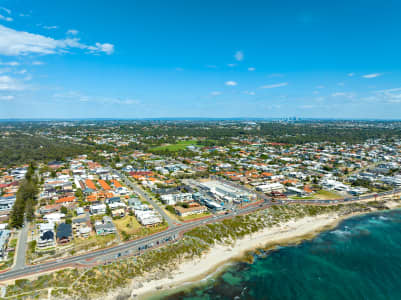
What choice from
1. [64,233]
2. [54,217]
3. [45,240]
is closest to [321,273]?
[64,233]

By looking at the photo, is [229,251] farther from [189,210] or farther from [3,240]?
[3,240]

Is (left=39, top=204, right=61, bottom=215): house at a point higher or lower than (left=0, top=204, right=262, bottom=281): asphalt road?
higher

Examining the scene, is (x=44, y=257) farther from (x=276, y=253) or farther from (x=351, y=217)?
(x=351, y=217)

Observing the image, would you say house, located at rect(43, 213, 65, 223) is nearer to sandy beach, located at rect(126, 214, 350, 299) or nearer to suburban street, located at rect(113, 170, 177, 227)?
suburban street, located at rect(113, 170, 177, 227)

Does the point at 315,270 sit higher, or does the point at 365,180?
the point at 365,180

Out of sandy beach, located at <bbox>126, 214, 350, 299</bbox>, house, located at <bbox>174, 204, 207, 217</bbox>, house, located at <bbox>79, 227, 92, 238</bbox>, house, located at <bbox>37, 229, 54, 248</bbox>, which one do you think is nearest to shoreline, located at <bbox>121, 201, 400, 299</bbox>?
sandy beach, located at <bbox>126, 214, 350, 299</bbox>

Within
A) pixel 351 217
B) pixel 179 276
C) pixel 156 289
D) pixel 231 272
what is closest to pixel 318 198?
pixel 351 217
